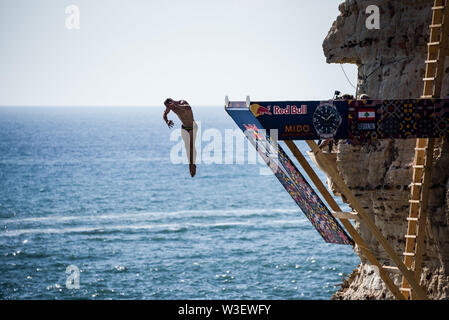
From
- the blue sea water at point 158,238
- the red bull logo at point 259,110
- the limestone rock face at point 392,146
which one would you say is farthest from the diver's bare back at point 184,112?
the blue sea water at point 158,238

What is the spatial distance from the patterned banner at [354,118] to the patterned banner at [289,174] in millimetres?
249

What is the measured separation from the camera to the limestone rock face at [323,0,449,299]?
55.5ft

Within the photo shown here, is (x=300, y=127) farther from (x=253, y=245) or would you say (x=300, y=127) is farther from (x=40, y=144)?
(x=40, y=144)

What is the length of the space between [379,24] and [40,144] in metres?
142

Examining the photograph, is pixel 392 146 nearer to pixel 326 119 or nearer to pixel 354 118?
pixel 354 118

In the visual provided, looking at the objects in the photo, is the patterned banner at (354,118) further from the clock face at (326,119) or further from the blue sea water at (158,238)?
the blue sea water at (158,238)

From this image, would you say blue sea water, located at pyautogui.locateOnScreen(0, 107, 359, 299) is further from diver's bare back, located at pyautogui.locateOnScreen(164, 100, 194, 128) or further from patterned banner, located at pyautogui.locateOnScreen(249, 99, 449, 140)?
diver's bare back, located at pyautogui.locateOnScreen(164, 100, 194, 128)

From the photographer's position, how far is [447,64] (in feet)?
55.1

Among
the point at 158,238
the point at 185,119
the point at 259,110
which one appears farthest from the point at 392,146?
the point at 158,238

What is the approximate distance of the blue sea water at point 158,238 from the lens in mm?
44219

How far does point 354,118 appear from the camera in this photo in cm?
1460

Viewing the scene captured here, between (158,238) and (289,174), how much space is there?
1827 inches
